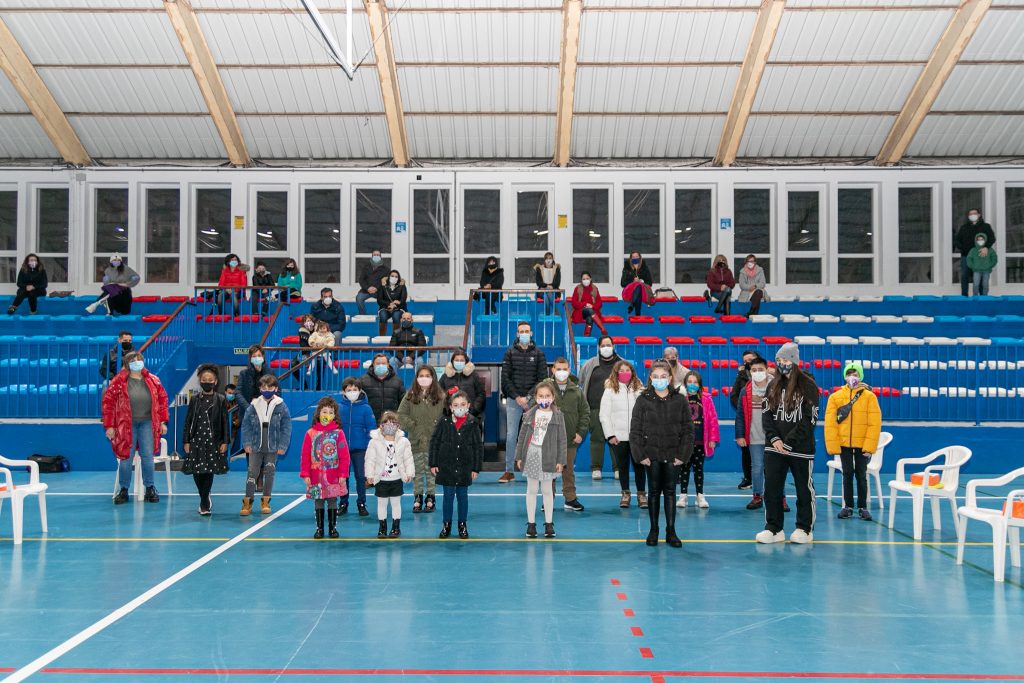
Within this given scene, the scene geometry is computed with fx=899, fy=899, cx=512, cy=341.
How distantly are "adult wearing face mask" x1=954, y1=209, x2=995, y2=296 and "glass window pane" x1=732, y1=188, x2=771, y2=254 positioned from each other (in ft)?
14.9

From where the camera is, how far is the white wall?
23.3 metres

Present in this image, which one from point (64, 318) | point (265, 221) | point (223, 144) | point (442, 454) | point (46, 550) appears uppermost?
point (223, 144)

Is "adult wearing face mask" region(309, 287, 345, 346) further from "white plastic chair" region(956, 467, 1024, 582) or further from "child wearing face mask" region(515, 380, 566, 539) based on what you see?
"white plastic chair" region(956, 467, 1024, 582)

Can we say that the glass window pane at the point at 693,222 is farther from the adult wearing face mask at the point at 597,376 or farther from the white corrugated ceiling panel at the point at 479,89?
the adult wearing face mask at the point at 597,376

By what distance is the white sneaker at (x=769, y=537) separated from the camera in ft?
27.8

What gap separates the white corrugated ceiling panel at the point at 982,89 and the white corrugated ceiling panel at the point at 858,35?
1.40m

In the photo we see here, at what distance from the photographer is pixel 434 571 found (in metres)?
7.27

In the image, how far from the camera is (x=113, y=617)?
584 cm

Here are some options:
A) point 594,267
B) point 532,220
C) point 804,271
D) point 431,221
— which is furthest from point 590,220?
point 804,271

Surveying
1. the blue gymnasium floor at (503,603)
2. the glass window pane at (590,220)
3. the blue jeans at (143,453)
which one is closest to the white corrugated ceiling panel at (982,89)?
the glass window pane at (590,220)

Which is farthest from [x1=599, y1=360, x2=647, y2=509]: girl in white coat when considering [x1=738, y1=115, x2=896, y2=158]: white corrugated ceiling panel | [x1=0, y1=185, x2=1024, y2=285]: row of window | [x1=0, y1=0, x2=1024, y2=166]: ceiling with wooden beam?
[x1=738, y1=115, x2=896, y2=158]: white corrugated ceiling panel

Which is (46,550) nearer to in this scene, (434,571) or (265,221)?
(434,571)

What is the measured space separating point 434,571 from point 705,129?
58.1 ft

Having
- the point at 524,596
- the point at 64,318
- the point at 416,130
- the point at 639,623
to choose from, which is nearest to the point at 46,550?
the point at 524,596
